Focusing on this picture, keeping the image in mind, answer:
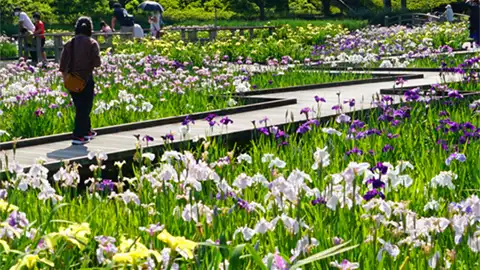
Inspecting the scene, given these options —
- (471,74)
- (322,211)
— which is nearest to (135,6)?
(471,74)

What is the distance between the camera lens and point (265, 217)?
4.85m

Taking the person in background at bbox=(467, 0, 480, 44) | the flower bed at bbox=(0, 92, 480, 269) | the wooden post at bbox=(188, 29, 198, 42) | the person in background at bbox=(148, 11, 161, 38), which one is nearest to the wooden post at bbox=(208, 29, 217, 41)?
the wooden post at bbox=(188, 29, 198, 42)

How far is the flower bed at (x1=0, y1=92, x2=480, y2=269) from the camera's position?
10.5ft

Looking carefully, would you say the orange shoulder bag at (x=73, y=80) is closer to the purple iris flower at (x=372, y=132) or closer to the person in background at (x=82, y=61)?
the person in background at (x=82, y=61)

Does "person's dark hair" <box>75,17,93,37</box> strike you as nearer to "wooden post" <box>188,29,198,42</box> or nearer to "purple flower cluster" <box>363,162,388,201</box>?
"purple flower cluster" <box>363,162,388,201</box>

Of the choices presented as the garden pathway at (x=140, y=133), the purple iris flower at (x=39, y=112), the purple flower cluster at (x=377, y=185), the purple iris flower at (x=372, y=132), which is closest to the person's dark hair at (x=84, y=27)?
the purple iris flower at (x=39, y=112)

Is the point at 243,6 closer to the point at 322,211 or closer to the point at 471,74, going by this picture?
the point at 471,74

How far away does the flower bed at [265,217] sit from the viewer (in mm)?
3199

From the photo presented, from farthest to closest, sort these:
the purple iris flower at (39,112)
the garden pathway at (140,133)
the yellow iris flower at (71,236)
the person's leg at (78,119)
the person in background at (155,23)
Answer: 1. the person in background at (155,23)
2. the purple iris flower at (39,112)
3. the person's leg at (78,119)
4. the garden pathway at (140,133)
5. the yellow iris flower at (71,236)

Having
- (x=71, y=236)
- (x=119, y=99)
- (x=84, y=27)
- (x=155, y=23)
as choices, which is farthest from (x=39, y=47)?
(x=71, y=236)

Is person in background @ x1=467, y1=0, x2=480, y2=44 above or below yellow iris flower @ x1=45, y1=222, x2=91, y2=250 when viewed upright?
below

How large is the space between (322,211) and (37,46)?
18.9 m

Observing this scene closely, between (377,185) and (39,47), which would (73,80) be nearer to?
(377,185)

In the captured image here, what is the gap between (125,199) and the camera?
440 cm
